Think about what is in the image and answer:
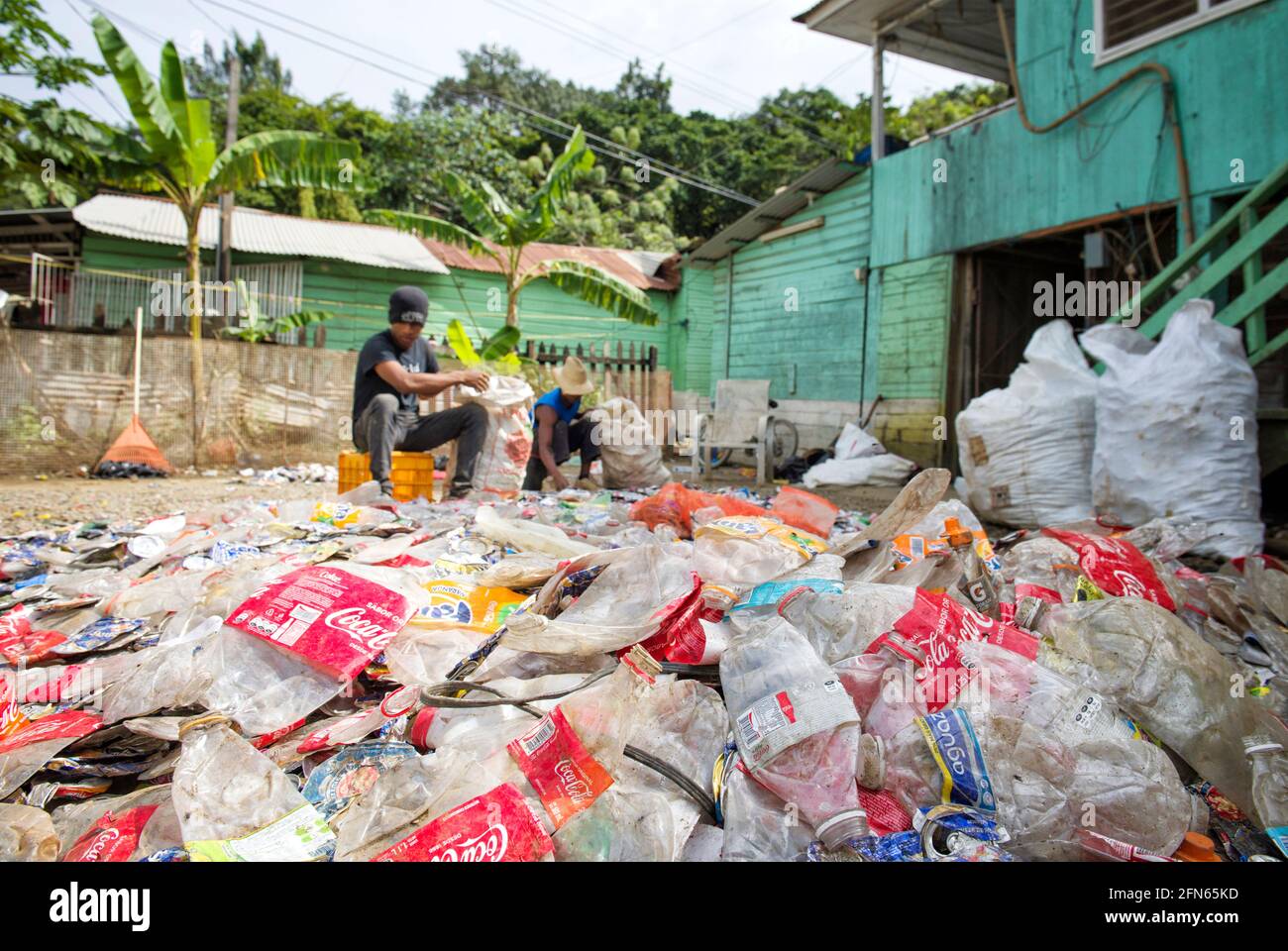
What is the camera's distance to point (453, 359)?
9.41 m

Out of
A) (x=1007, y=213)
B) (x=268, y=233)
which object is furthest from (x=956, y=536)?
(x=268, y=233)

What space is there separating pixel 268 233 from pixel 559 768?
1384 centimetres

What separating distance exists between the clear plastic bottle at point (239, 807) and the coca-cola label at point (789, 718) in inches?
27.6

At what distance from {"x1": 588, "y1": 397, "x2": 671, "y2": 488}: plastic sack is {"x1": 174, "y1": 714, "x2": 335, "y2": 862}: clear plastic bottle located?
4.24 metres

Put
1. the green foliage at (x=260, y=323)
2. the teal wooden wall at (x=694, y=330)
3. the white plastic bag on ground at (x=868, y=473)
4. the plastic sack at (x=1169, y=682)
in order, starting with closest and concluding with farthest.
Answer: the plastic sack at (x=1169, y=682)
the white plastic bag on ground at (x=868, y=473)
the green foliage at (x=260, y=323)
the teal wooden wall at (x=694, y=330)

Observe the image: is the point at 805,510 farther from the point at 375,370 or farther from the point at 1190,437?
the point at 375,370

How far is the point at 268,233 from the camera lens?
12.7m

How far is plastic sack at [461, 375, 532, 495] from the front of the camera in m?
4.70

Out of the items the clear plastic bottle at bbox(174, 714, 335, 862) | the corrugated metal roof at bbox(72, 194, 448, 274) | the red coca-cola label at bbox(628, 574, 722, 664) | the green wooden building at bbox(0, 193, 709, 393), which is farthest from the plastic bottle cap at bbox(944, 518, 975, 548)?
the corrugated metal roof at bbox(72, 194, 448, 274)

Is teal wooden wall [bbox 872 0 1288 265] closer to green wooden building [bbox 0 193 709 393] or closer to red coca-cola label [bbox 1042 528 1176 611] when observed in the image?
red coca-cola label [bbox 1042 528 1176 611]

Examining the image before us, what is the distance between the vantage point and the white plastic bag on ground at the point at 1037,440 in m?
4.21

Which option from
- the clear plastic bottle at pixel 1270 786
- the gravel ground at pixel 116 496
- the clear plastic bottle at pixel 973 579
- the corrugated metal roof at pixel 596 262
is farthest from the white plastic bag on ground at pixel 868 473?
the corrugated metal roof at pixel 596 262

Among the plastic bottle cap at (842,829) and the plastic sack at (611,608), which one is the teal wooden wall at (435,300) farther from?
the plastic bottle cap at (842,829)
